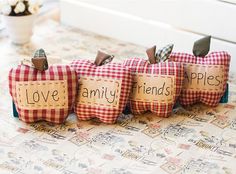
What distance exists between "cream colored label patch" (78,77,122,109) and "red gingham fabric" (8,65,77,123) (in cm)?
3

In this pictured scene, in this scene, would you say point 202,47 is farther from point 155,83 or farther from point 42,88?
point 42,88

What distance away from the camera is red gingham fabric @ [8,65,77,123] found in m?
1.72

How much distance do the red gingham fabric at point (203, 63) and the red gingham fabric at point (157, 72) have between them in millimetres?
68

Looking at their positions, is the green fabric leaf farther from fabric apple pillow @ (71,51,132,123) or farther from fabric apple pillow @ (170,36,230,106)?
fabric apple pillow @ (71,51,132,123)

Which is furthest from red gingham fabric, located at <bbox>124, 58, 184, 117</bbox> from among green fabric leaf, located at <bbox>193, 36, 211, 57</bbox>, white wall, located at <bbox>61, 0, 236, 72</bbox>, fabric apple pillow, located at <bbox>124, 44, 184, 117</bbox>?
white wall, located at <bbox>61, 0, 236, 72</bbox>

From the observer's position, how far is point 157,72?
179 centimetres

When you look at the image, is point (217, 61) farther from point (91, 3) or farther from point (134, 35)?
point (91, 3)

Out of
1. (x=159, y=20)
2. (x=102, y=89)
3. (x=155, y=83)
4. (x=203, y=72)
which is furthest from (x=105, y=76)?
(x=159, y=20)

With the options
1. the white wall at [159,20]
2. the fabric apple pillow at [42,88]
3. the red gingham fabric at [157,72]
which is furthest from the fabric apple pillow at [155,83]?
the white wall at [159,20]

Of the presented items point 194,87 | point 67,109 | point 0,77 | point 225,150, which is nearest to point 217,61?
point 194,87

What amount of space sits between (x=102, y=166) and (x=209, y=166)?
13.3 inches

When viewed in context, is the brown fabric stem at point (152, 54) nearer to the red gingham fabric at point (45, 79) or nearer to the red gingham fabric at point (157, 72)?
the red gingham fabric at point (157, 72)

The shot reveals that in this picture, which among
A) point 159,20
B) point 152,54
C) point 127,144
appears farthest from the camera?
point 159,20

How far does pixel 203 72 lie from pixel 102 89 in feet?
1.26
